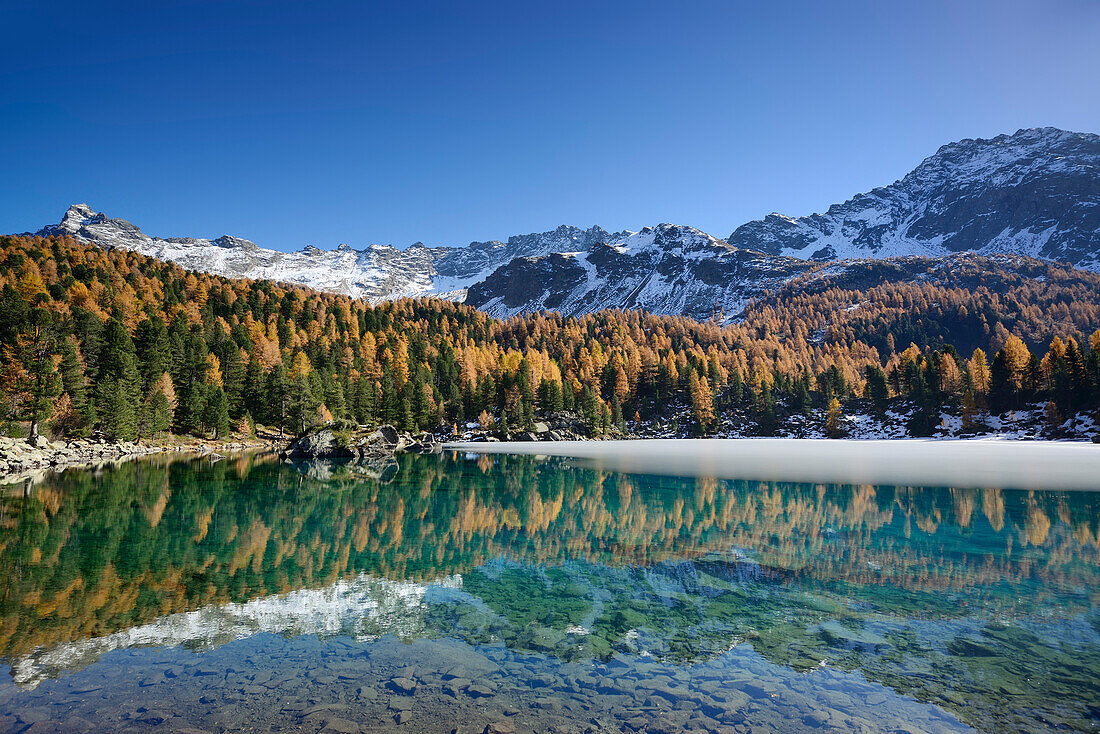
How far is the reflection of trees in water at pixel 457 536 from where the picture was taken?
15680mm

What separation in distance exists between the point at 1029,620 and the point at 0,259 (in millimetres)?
151797

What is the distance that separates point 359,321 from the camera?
141250 mm

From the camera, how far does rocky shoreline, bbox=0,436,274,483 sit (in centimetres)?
4619

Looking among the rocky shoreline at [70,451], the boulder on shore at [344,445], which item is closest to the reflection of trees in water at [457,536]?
the rocky shoreline at [70,451]

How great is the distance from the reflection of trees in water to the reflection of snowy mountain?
90cm

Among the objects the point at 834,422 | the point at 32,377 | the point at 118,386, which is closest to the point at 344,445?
the point at 118,386

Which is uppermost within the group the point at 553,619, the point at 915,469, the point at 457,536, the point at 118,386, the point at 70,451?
the point at 118,386

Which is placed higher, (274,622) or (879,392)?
(879,392)

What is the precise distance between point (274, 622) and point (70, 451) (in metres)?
60.5

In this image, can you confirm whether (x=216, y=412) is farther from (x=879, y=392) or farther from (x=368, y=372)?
(x=879, y=392)

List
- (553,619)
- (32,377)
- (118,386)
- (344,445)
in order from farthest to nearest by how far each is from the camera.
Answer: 1. (344,445)
2. (118,386)
3. (32,377)
4. (553,619)

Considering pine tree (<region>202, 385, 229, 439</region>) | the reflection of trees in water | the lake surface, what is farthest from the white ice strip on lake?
pine tree (<region>202, 385, 229, 439</region>)

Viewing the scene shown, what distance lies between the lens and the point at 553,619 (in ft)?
44.2

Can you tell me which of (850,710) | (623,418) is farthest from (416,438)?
(850,710)
